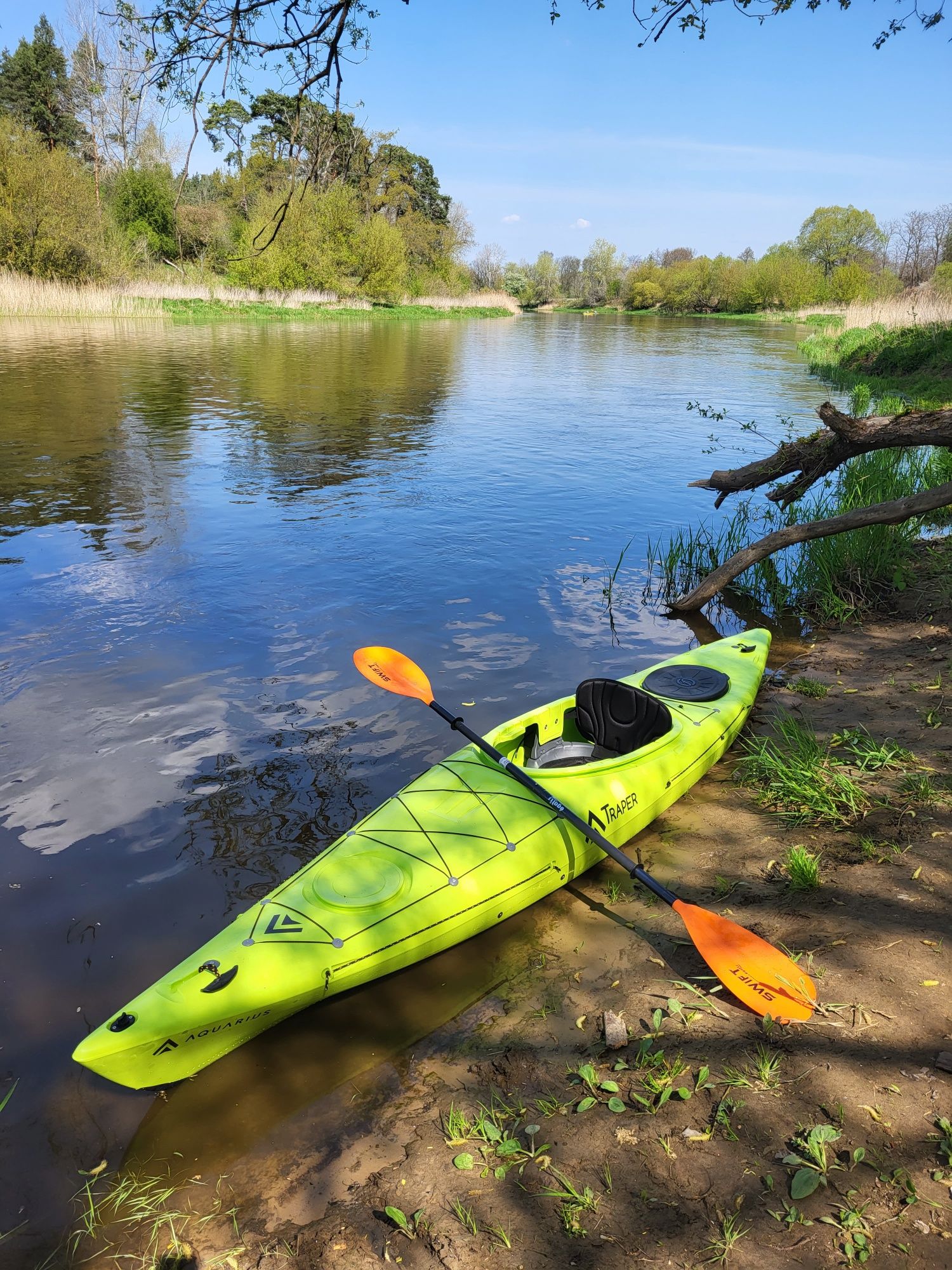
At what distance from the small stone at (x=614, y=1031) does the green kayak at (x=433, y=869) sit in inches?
27.2

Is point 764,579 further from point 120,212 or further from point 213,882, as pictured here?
point 120,212

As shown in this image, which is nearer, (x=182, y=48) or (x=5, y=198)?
(x=182, y=48)

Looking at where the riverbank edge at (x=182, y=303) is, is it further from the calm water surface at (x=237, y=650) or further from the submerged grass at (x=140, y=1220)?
the submerged grass at (x=140, y=1220)

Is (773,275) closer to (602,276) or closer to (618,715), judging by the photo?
(602,276)

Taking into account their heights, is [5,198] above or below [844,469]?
above

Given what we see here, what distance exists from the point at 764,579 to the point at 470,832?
472 cm

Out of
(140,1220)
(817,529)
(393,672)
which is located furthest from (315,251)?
(140,1220)

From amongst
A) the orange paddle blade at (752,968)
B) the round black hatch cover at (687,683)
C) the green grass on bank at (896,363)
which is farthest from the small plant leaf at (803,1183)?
the green grass on bank at (896,363)

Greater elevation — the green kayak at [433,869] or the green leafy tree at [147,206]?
the green leafy tree at [147,206]

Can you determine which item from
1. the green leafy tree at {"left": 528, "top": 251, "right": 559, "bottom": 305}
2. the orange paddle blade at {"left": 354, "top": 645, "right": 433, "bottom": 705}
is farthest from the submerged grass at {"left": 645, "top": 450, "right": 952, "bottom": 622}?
the green leafy tree at {"left": 528, "top": 251, "right": 559, "bottom": 305}

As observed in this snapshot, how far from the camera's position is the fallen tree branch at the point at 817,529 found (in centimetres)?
528

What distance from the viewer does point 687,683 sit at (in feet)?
14.9

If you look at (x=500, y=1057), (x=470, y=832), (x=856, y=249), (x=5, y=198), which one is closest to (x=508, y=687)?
(x=470, y=832)

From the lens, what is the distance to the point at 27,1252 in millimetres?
1952
